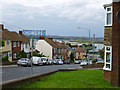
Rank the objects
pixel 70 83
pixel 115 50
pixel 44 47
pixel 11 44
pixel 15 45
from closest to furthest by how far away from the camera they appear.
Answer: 1. pixel 115 50
2. pixel 70 83
3. pixel 11 44
4. pixel 15 45
5. pixel 44 47

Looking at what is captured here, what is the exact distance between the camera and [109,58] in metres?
13.9

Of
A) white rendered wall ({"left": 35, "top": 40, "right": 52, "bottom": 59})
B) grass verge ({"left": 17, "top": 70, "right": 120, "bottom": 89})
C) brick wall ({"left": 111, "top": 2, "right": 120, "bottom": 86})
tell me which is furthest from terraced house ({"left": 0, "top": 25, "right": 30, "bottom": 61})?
brick wall ({"left": 111, "top": 2, "right": 120, "bottom": 86})

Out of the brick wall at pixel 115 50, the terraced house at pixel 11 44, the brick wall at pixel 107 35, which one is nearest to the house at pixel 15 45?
the terraced house at pixel 11 44

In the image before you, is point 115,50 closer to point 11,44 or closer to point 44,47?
point 11,44

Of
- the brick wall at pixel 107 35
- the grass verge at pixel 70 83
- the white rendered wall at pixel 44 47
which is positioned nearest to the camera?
the grass verge at pixel 70 83

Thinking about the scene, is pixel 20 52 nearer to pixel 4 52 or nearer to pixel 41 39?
pixel 4 52

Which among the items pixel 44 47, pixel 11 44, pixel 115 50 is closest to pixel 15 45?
pixel 11 44

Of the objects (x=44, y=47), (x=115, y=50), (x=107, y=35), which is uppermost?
(x=107, y=35)

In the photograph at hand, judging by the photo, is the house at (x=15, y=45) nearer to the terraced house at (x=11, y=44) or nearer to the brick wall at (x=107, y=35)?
the terraced house at (x=11, y=44)

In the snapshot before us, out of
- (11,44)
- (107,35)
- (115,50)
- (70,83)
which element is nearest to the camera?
(115,50)

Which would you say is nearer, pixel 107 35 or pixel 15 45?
pixel 107 35

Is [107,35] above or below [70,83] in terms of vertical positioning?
above

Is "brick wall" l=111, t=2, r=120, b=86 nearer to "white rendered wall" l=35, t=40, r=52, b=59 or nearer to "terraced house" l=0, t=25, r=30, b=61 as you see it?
"terraced house" l=0, t=25, r=30, b=61

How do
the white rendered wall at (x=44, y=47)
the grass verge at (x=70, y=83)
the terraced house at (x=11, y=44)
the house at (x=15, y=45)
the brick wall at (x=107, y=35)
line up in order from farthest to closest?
the white rendered wall at (x=44, y=47) < the house at (x=15, y=45) < the terraced house at (x=11, y=44) < the brick wall at (x=107, y=35) < the grass verge at (x=70, y=83)
